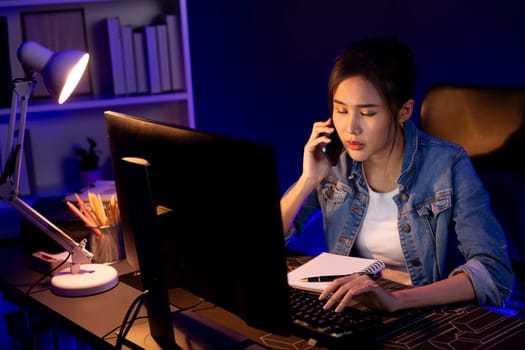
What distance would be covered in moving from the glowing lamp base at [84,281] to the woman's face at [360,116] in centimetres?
67

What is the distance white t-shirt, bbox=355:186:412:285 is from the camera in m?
1.93

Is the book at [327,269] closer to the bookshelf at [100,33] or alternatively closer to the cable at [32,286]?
the cable at [32,286]

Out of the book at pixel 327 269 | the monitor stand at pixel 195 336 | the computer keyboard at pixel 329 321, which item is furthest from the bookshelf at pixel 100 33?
the computer keyboard at pixel 329 321

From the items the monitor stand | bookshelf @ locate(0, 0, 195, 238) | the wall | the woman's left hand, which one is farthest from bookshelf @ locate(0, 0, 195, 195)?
the woman's left hand

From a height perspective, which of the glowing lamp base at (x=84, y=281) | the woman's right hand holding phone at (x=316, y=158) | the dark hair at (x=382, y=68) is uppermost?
the dark hair at (x=382, y=68)

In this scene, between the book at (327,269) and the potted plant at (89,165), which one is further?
the potted plant at (89,165)

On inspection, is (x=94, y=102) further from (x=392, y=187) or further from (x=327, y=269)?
(x=327, y=269)

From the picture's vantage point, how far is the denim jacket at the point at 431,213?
1.71 metres

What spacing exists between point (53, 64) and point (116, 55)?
4.24 feet

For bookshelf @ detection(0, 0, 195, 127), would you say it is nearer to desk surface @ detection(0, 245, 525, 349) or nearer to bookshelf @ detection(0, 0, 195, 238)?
bookshelf @ detection(0, 0, 195, 238)

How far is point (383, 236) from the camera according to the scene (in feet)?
6.40

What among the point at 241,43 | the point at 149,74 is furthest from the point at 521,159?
the point at 241,43

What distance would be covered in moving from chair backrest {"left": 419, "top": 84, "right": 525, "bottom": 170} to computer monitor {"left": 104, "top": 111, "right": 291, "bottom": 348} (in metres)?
1.03

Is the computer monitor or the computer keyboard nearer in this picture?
the computer monitor
